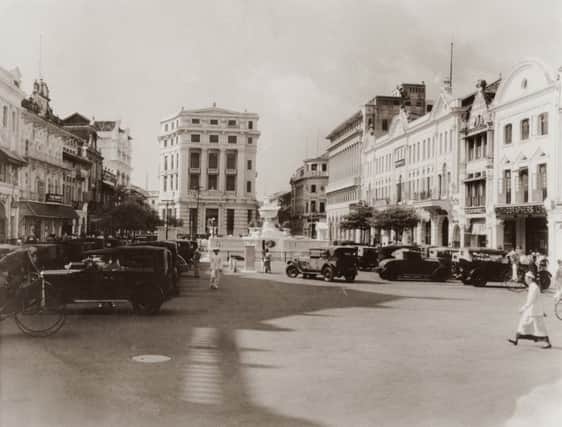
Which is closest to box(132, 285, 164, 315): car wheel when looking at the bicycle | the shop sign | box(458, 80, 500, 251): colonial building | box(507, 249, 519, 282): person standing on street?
the bicycle

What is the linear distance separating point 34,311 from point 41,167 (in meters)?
3.46

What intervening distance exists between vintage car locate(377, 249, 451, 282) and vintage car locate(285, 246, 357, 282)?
237cm

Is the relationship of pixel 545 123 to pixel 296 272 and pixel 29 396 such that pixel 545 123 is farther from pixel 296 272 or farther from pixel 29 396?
pixel 29 396

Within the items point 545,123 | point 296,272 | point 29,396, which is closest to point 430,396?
point 29,396

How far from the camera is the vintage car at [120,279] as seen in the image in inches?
619

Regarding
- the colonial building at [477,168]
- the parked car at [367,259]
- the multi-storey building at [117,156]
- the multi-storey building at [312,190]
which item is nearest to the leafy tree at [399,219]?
the colonial building at [477,168]

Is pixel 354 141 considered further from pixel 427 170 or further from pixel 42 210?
pixel 42 210

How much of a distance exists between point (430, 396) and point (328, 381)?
1.46 metres

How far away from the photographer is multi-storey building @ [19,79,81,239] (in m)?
13.3

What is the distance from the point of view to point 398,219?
5469 centimetres

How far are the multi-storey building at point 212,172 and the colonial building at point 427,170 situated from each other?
67.4 feet

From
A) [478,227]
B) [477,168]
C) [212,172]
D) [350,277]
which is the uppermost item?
[212,172]

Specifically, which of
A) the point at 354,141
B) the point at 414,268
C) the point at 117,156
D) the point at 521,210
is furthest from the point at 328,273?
the point at 354,141

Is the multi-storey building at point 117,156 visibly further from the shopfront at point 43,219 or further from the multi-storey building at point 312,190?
the multi-storey building at point 312,190
